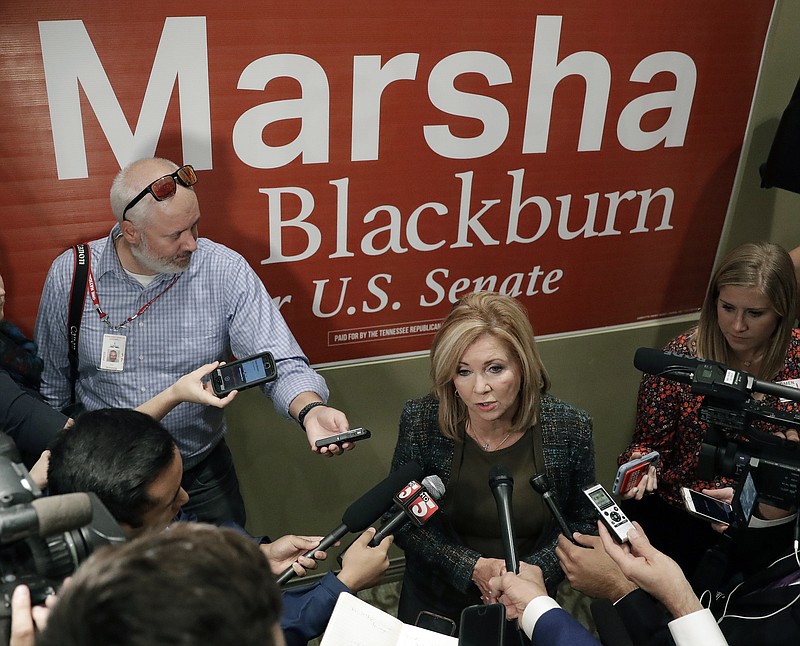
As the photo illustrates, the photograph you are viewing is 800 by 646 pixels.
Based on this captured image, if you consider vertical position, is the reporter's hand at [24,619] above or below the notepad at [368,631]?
above

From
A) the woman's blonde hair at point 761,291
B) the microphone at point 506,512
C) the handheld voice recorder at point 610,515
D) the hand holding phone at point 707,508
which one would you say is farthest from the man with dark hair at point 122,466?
the woman's blonde hair at point 761,291

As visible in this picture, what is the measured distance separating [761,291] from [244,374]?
1.63 metres

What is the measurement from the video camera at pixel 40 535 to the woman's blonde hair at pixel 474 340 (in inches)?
45.8

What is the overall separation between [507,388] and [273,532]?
62.4 inches

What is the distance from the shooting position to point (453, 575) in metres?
2.26

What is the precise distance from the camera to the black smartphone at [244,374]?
7.54ft

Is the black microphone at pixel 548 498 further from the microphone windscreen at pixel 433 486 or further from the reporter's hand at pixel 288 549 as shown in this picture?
the reporter's hand at pixel 288 549

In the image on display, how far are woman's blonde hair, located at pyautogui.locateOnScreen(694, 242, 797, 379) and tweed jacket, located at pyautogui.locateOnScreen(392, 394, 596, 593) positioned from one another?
2.00 ft

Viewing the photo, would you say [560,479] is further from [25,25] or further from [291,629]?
[25,25]

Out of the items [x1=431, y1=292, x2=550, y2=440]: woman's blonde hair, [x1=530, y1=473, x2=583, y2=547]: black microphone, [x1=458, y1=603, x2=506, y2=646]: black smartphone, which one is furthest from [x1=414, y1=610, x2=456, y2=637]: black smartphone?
[x1=431, y1=292, x2=550, y2=440]: woman's blonde hair

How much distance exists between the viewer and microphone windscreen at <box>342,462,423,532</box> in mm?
1951

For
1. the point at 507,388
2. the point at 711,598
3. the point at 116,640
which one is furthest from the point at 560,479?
the point at 116,640

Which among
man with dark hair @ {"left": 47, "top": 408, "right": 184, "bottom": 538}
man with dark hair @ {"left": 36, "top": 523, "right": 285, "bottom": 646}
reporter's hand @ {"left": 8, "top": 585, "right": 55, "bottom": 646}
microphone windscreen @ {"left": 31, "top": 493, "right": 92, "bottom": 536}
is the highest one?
man with dark hair @ {"left": 36, "top": 523, "right": 285, "bottom": 646}

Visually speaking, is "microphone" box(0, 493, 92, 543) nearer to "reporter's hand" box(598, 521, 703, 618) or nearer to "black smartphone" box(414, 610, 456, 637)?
"black smartphone" box(414, 610, 456, 637)
